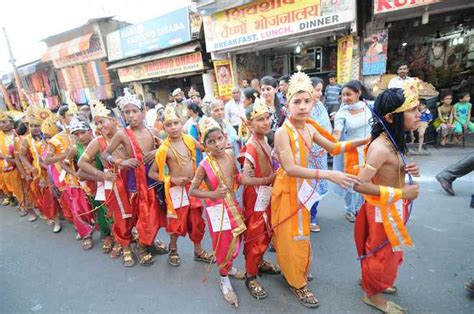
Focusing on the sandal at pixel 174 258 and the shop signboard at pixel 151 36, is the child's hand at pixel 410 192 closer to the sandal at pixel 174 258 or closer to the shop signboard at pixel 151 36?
the sandal at pixel 174 258

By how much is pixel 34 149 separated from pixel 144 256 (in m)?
2.65

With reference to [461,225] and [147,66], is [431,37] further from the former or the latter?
[147,66]

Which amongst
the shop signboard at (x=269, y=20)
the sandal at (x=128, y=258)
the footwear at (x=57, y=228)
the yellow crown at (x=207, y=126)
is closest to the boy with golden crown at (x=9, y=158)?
the footwear at (x=57, y=228)

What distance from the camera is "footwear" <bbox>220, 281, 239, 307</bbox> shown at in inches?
90.0

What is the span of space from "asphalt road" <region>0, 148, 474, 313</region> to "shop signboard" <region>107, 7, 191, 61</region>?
8543mm

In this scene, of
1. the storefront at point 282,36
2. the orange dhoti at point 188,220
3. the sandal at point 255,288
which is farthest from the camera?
the storefront at point 282,36

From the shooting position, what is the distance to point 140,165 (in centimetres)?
281

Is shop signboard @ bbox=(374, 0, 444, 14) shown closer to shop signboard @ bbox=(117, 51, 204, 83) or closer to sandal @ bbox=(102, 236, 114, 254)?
shop signboard @ bbox=(117, 51, 204, 83)

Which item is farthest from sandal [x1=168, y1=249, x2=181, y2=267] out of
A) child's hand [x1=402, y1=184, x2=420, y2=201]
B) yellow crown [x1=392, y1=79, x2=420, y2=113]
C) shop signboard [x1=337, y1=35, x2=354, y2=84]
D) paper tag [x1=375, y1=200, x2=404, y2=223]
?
shop signboard [x1=337, y1=35, x2=354, y2=84]

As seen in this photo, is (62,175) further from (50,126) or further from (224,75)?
(224,75)

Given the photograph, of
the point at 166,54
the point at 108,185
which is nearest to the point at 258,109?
the point at 108,185

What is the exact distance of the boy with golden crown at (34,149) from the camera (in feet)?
13.2

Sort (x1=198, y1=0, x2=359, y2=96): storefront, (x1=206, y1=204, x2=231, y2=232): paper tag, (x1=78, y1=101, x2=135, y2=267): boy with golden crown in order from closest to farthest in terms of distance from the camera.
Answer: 1. (x1=206, y1=204, x2=231, y2=232): paper tag
2. (x1=78, y1=101, x2=135, y2=267): boy with golden crown
3. (x1=198, y1=0, x2=359, y2=96): storefront

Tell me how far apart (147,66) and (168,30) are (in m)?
2.19
